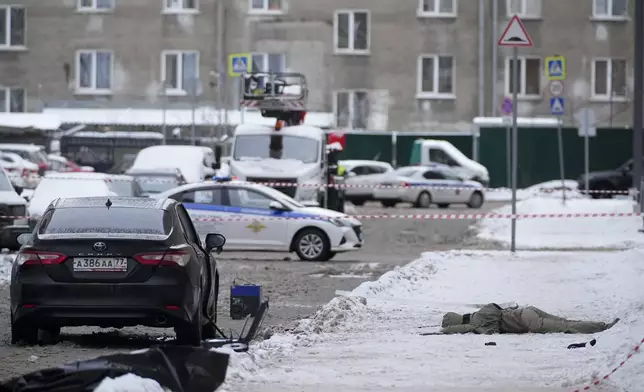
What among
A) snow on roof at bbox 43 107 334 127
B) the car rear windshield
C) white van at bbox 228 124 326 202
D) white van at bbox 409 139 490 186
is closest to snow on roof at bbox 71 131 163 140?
snow on roof at bbox 43 107 334 127

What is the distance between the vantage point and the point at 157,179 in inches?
1384

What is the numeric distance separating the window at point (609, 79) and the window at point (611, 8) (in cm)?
172

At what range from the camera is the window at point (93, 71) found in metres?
57.3

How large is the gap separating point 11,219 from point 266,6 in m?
33.2

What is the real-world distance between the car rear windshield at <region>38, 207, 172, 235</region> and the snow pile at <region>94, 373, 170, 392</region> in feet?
12.5

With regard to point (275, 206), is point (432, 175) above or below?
below

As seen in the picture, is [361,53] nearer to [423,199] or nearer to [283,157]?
[423,199]

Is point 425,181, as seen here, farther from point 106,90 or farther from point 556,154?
point 106,90

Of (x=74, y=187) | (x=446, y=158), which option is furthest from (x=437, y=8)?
(x=74, y=187)

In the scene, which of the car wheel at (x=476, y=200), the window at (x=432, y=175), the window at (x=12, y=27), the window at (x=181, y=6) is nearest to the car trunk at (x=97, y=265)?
the car wheel at (x=476, y=200)

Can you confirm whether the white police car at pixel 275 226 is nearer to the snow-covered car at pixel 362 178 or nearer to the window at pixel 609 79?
the snow-covered car at pixel 362 178

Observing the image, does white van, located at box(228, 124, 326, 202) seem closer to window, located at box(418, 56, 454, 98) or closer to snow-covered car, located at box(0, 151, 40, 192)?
snow-covered car, located at box(0, 151, 40, 192)

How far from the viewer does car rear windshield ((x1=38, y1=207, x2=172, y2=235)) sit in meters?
12.6

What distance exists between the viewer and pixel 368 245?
29969 mm
